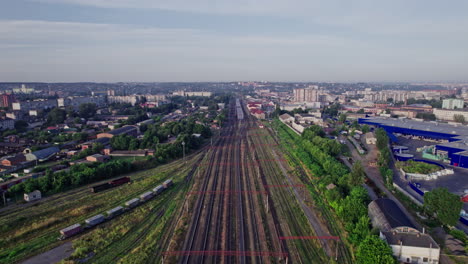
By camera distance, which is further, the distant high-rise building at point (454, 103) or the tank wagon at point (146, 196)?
the distant high-rise building at point (454, 103)

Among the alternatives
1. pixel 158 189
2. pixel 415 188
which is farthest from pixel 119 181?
pixel 415 188

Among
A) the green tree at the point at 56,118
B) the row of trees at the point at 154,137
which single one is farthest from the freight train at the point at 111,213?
the green tree at the point at 56,118

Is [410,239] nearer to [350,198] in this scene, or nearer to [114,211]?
[350,198]

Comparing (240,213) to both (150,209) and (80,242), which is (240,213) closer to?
(150,209)

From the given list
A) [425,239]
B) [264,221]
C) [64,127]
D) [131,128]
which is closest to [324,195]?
[264,221]

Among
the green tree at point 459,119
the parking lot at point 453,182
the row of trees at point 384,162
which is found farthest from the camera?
the green tree at point 459,119

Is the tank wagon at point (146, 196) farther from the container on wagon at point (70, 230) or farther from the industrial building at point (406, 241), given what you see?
the industrial building at point (406, 241)

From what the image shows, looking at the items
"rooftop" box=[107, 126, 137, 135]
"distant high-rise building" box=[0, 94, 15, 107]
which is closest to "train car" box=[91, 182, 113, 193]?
"rooftop" box=[107, 126, 137, 135]
